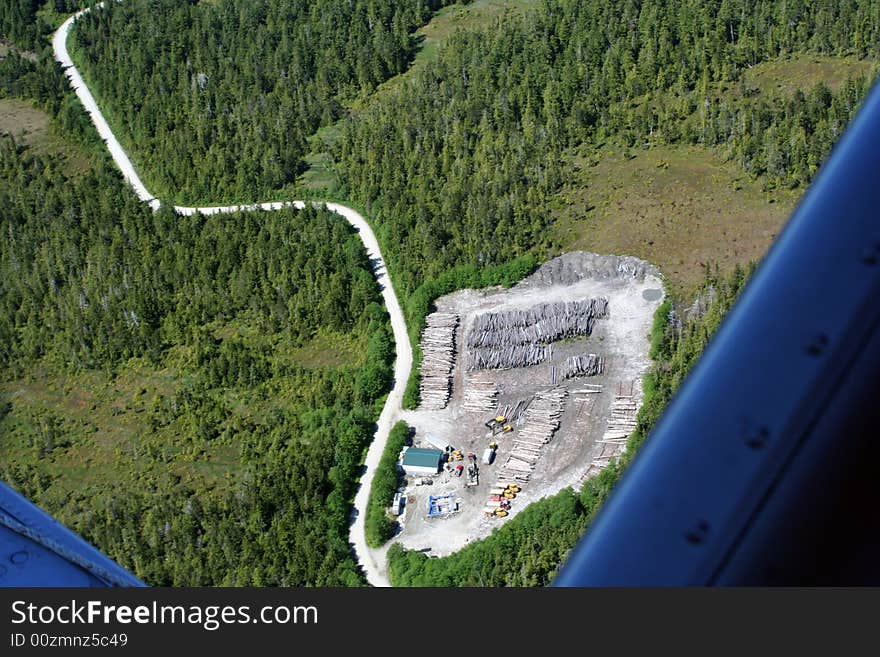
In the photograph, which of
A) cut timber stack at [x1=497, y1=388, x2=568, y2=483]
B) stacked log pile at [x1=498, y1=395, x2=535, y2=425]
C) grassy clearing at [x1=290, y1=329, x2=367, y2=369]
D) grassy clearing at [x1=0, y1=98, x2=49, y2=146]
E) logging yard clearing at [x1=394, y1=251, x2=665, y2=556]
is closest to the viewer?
logging yard clearing at [x1=394, y1=251, x2=665, y2=556]

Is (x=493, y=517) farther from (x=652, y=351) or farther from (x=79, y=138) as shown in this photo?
(x=79, y=138)

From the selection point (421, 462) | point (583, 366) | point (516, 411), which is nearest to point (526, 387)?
point (516, 411)

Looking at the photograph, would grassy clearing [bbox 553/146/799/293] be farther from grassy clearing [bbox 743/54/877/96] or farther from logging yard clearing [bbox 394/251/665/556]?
grassy clearing [bbox 743/54/877/96]

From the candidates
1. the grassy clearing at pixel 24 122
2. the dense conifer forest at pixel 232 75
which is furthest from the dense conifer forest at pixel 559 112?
the grassy clearing at pixel 24 122

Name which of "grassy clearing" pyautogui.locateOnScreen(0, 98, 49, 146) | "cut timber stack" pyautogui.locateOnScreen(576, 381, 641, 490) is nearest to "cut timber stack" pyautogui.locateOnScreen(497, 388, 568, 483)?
"cut timber stack" pyautogui.locateOnScreen(576, 381, 641, 490)

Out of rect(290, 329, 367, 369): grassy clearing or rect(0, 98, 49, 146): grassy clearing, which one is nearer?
rect(290, 329, 367, 369): grassy clearing

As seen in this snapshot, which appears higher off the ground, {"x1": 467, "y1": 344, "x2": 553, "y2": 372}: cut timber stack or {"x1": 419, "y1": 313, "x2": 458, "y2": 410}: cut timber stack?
{"x1": 467, "y1": 344, "x2": 553, "y2": 372}: cut timber stack

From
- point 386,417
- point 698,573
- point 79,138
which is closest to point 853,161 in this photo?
point 698,573
